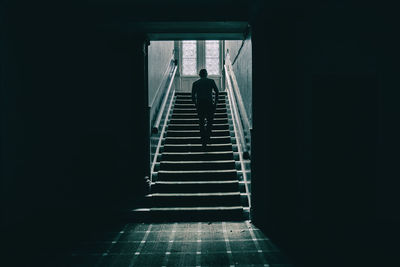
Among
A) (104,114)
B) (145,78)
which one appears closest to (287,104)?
(145,78)

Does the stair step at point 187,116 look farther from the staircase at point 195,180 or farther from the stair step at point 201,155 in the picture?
the stair step at point 201,155

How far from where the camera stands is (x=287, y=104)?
4406mm

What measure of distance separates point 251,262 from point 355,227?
6.37ft

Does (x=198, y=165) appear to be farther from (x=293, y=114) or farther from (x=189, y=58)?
(x=189, y=58)

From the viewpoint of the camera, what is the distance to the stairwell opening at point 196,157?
16.2 ft

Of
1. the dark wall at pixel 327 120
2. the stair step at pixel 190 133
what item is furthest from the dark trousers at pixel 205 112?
the dark wall at pixel 327 120

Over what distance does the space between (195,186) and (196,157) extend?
868mm

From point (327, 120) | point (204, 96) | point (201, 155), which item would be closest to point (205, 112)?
point (204, 96)

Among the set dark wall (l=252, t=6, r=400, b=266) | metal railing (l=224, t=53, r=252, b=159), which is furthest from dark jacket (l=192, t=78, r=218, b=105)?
dark wall (l=252, t=6, r=400, b=266)

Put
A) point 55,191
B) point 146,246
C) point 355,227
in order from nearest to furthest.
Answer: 1. point 146,246
2. point 355,227
3. point 55,191

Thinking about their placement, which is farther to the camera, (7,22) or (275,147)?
(275,147)

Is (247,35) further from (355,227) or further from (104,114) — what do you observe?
(355,227)

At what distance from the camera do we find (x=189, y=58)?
12547mm

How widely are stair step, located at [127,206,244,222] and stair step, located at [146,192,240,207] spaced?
0.19 metres
